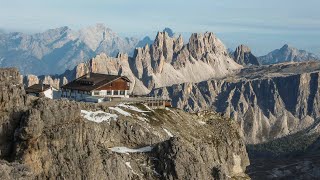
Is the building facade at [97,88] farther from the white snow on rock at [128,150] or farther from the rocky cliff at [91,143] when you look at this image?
the white snow on rock at [128,150]

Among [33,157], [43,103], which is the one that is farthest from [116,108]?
[33,157]

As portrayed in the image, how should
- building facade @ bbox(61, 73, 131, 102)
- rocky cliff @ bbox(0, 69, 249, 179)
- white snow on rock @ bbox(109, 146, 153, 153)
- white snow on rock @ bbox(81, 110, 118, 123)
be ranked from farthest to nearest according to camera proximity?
building facade @ bbox(61, 73, 131, 102) < white snow on rock @ bbox(81, 110, 118, 123) < white snow on rock @ bbox(109, 146, 153, 153) < rocky cliff @ bbox(0, 69, 249, 179)

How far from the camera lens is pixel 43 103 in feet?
290

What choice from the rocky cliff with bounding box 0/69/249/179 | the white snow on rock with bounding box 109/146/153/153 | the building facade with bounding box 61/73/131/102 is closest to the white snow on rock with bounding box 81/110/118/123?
the rocky cliff with bounding box 0/69/249/179

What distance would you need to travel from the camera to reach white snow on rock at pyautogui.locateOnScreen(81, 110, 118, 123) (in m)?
101

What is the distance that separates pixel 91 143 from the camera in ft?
291

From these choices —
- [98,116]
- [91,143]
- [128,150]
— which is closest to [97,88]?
[98,116]

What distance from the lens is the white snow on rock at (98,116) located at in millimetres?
101188

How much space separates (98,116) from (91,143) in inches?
576

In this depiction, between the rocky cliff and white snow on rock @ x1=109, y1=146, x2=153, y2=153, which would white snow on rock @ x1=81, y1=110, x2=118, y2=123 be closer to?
the rocky cliff

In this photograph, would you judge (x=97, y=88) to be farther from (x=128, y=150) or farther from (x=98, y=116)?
(x=128, y=150)

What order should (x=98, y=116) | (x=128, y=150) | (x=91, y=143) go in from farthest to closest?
(x=98, y=116)
(x=128, y=150)
(x=91, y=143)

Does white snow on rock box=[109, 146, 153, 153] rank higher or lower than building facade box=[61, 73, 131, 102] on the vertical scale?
lower

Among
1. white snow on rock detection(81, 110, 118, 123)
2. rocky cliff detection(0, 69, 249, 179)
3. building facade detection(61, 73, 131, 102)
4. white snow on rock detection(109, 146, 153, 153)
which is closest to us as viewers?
rocky cliff detection(0, 69, 249, 179)
